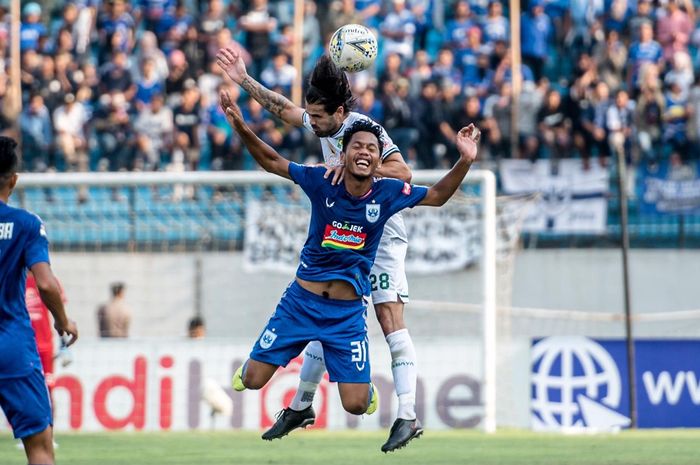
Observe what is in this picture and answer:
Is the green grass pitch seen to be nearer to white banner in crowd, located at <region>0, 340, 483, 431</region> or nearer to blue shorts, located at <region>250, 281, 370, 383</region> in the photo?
white banner in crowd, located at <region>0, 340, 483, 431</region>

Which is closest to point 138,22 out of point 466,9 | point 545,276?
point 466,9

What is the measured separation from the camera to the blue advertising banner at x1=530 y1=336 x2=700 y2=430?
17.0 meters

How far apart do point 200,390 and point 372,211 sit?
806cm

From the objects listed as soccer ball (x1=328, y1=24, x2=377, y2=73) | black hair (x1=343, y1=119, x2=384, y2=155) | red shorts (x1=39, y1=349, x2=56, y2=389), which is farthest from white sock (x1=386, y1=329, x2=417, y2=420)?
red shorts (x1=39, y1=349, x2=56, y2=389)

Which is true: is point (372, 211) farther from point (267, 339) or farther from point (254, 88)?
point (254, 88)

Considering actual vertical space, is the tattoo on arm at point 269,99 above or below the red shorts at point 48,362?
above

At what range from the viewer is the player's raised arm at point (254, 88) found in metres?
10.0

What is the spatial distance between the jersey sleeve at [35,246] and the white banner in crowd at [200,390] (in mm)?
9302

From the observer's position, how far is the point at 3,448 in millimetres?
13820

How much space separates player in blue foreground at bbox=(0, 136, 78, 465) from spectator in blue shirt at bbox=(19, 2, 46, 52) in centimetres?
1666

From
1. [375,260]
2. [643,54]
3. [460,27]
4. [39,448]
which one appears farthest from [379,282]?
[460,27]

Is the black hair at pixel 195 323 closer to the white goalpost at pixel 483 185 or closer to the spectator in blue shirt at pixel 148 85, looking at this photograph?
the white goalpost at pixel 483 185

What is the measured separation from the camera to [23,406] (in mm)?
7559

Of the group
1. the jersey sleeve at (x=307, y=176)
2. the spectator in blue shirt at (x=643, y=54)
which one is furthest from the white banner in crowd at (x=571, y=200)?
the jersey sleeve at (x=307, y=176)
